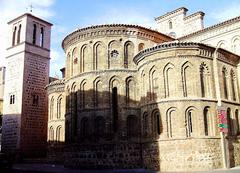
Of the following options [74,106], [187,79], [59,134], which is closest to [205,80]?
[187,79]

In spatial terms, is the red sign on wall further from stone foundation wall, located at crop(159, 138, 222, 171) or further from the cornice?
the cornice

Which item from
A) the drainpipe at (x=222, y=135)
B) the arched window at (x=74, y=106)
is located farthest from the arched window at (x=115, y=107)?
the drainpipe at (x=222, y=135)

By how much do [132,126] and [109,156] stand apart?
114 inches

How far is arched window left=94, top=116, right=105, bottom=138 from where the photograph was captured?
24.1m

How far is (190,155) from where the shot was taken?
65.5 ft

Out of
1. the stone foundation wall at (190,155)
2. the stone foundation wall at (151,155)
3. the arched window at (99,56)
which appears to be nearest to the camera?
the stone foundation wall at (190,155)

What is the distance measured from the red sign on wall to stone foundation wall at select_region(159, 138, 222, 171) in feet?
3.08

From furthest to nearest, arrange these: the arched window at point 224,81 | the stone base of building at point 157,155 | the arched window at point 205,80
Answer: the arched window at point 224,81 → the arched window at point 205,80 → the stone base of building at point 157,155

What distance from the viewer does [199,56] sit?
22062 mm

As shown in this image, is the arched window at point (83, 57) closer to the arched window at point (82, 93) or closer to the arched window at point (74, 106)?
the arched window at point (82, 93)

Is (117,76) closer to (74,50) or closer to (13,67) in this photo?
(74,50)

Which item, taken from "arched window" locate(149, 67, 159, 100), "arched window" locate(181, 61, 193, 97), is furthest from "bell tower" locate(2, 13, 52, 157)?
"arched window" locate(181, 61, 193, 97)

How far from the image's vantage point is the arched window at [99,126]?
24109 millimetres

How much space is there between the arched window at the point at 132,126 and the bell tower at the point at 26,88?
14400mm
